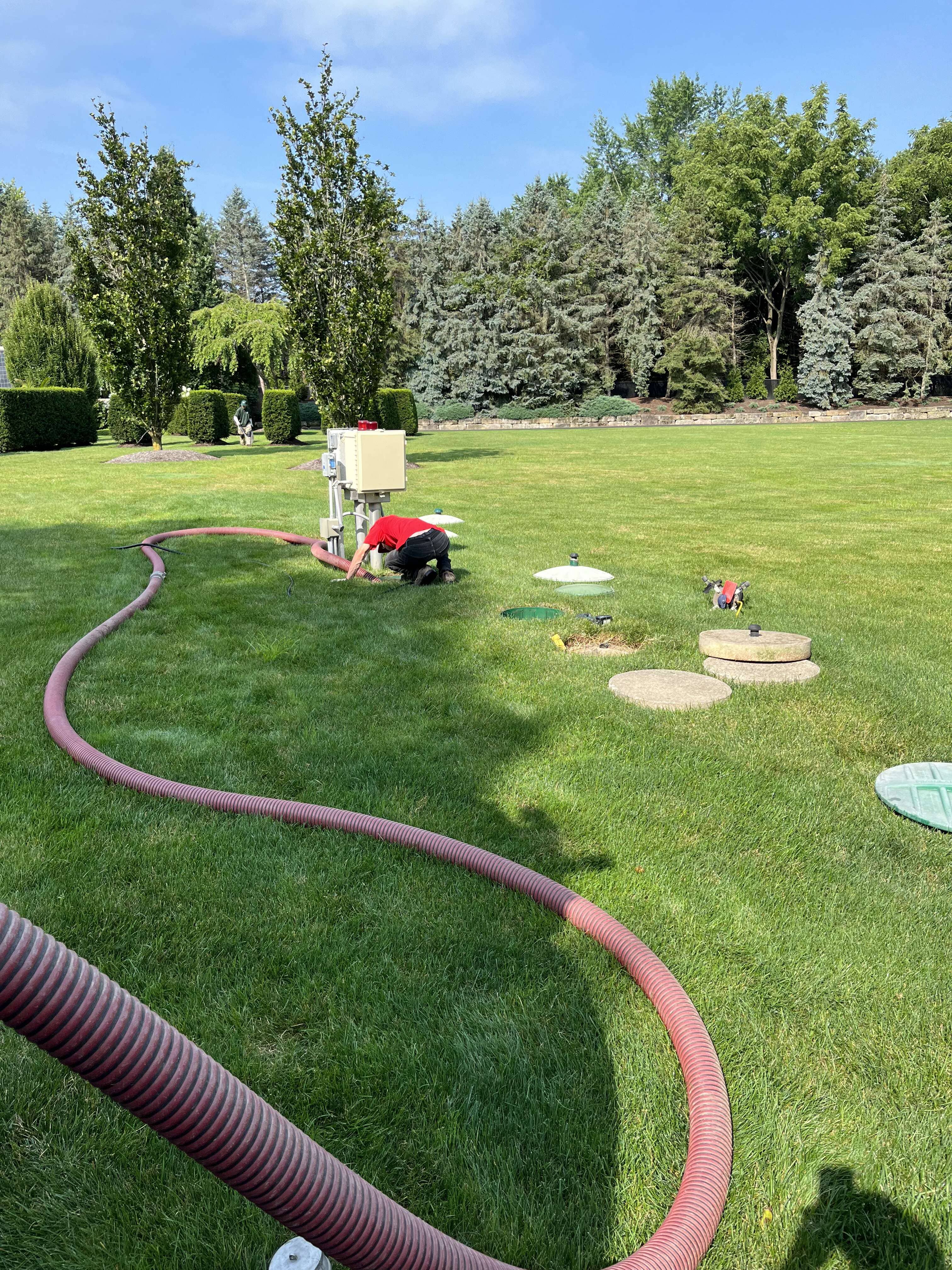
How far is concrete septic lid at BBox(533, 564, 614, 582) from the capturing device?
776 cm

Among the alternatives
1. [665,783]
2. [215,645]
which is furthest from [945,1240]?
[215,645]

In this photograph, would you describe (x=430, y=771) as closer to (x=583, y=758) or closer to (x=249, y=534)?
(x=583, y=758)

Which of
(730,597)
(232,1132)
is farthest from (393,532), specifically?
(232,1132)

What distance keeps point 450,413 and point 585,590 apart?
127 feet

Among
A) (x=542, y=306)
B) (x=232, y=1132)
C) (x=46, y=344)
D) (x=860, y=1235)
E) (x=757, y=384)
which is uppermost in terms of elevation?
(x=542, y=306)

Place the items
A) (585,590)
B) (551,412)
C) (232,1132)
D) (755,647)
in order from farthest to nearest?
(551,412) < (585,590) < (755,647) < (232,1132)

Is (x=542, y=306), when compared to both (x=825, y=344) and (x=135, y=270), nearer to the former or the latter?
(x=825, y=344)

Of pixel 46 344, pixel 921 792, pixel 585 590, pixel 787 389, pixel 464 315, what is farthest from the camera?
pixel 787 389

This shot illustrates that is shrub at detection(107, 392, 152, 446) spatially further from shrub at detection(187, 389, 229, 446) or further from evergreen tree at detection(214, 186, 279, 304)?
evergreen tree at detection(214, 186, 279, 304)

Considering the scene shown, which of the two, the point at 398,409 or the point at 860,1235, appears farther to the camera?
the point at 398,409

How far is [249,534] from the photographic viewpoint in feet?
32.2

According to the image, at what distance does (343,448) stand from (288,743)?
4293 millimetres

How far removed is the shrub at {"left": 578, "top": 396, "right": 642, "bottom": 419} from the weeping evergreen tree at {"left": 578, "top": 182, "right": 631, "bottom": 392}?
403 cm

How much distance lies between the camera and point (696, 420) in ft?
143
